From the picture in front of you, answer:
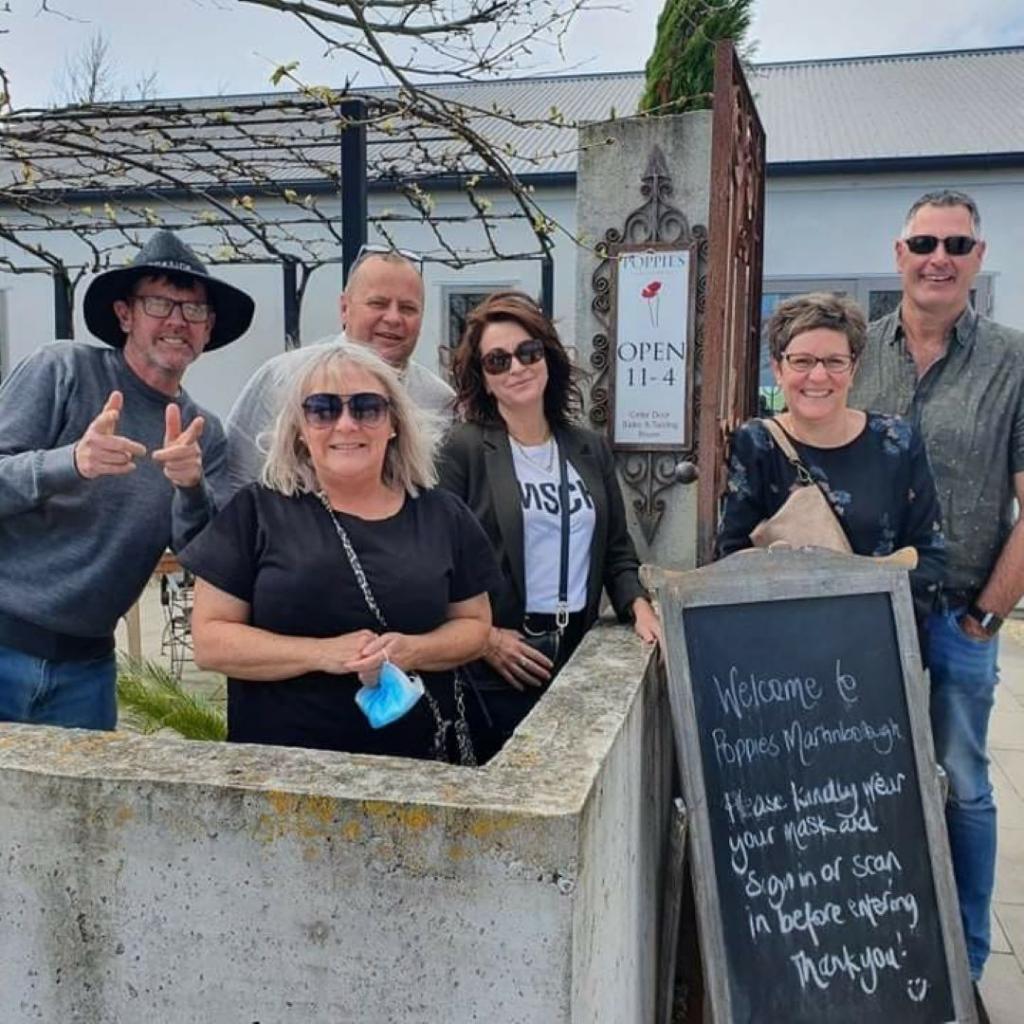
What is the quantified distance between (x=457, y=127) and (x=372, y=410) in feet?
7.82

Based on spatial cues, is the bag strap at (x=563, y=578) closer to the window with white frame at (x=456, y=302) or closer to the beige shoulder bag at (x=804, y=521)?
the beige shoulder bag at (x=804, y=521)

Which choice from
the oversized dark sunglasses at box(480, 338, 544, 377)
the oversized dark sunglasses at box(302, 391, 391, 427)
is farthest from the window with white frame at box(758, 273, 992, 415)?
the oversized dark sunglasses at box(302, 391, 391, 427)

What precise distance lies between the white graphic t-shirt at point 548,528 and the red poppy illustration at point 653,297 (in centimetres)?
84

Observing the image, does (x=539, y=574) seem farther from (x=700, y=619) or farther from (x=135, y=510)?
(x=135, y=510)

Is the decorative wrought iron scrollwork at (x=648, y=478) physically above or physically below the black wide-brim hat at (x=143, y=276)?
below

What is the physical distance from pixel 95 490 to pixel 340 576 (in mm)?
751

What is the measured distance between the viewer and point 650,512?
3.38m

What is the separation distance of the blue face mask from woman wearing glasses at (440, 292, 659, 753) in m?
0.55

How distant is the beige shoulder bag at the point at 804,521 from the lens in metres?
2.41

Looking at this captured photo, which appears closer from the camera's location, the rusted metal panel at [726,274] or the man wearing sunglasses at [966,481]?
the rusted metal panel at [726,274]

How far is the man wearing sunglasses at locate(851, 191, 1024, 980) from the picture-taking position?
2.75 m

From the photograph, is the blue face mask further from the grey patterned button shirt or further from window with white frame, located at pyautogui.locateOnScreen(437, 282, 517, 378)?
window with white frame, located at pyautogui.locateOnScreen(437, 282, 517, 378)

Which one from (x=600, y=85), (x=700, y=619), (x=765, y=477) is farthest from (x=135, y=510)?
(x=600, y=85)

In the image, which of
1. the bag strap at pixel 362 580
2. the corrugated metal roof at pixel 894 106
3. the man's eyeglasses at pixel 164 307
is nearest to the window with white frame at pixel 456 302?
the corrugated metal roof at pixel 894 106
